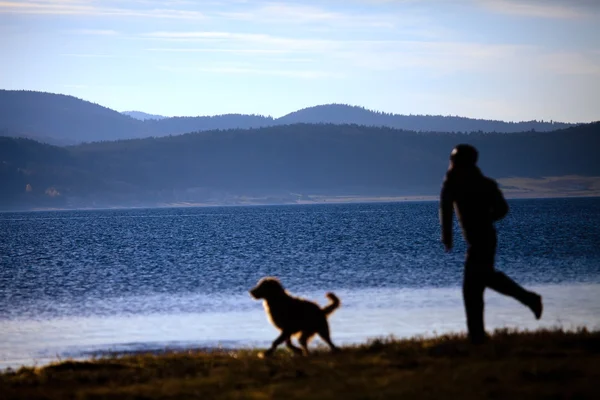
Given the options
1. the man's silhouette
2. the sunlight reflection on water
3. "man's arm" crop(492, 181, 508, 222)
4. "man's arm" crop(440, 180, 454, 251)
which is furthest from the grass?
the sunlight reflection on water

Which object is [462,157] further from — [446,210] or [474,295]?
[474,295]

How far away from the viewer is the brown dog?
13281mm

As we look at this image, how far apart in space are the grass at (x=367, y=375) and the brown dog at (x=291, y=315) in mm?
259

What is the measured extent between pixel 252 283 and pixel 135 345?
57.4 feet

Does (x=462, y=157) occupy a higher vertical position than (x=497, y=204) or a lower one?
higher

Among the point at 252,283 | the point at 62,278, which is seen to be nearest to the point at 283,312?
the point at 252,283

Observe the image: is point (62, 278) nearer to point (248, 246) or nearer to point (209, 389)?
point (248, 246)

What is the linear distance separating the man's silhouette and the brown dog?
7.96ft

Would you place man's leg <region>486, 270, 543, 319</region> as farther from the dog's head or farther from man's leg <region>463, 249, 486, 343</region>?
the dog's head

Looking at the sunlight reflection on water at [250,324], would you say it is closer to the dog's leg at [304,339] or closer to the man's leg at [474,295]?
the dog's leg at [304,339]

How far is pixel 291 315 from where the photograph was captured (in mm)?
13297

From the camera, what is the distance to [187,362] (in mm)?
13219

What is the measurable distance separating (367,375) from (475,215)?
263 centimetres

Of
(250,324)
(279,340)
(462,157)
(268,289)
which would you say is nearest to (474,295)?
(462,157)
